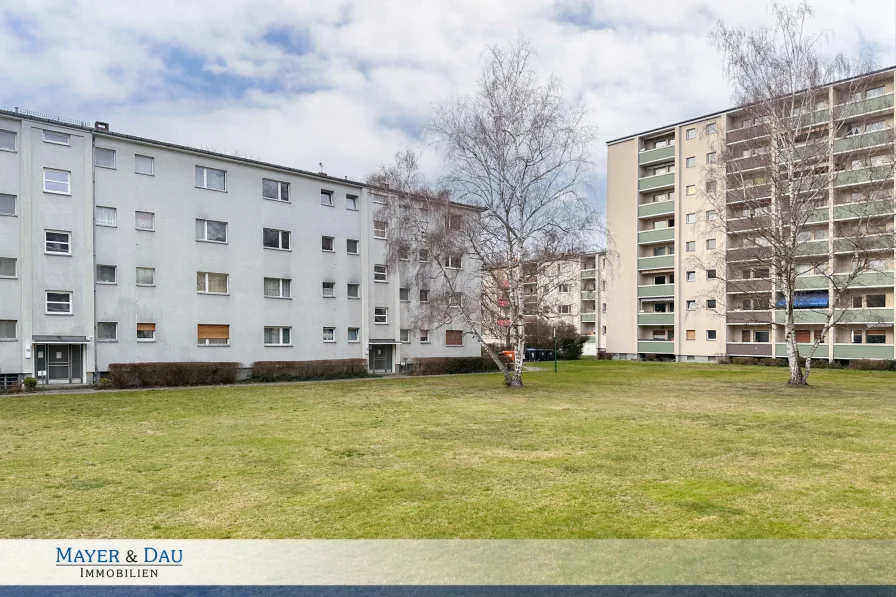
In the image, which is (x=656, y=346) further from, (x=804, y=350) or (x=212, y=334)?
(x=212, y=334)

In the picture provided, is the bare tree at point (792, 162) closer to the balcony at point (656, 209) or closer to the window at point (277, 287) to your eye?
the window at point (277, 287)

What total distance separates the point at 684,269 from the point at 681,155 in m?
10.6

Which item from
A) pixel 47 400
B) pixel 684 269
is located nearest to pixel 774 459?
pixel 47 400

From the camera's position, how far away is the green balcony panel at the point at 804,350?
169 feet

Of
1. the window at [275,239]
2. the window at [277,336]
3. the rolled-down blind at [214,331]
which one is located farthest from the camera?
the window at [275,239]

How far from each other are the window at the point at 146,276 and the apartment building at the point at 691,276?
3464 centimetres

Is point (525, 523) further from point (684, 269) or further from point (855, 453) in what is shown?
point (684, 269)

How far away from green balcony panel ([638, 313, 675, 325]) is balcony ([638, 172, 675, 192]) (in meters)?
12.1

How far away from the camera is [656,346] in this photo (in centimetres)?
6372

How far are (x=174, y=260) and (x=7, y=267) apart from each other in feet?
24.6

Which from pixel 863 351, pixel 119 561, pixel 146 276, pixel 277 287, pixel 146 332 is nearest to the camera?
pixel 119 561

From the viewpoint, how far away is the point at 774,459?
1149 centimetres

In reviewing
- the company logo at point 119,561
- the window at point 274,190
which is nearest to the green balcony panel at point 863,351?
the window at point 274,190

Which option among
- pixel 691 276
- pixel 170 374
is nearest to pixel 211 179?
pixel 170 374
